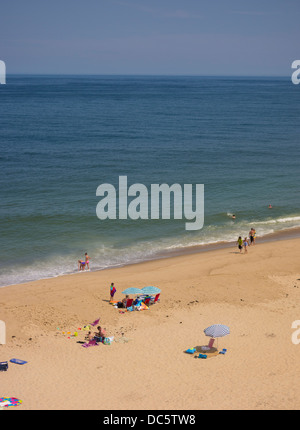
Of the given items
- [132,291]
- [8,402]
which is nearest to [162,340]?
[132,291]

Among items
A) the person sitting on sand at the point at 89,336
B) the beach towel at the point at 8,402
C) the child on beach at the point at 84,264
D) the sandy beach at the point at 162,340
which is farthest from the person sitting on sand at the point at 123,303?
the beach towel at the point at 8,402

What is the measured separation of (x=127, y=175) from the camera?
47781 millimetres

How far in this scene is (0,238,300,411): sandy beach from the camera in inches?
626

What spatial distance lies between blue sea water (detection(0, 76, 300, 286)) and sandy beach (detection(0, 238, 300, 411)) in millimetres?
4758

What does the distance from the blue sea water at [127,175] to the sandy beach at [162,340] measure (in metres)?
4.76

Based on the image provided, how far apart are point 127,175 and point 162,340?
29.6 m

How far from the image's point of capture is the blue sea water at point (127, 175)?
32250mm

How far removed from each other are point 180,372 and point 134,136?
178 ft

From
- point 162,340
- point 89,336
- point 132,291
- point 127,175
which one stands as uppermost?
point 127,175

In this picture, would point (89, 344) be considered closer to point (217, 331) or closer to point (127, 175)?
point (217, 331)

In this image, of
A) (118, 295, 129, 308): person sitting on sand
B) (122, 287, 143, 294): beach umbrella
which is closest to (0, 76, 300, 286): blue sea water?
(118, 295, 129, 308): person sitting on sand

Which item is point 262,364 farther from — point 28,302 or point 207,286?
point 28,302

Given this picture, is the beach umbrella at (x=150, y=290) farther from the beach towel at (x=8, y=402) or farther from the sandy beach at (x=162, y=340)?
the beach towel at (x=8, y=402)

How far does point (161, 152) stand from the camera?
5881cm
